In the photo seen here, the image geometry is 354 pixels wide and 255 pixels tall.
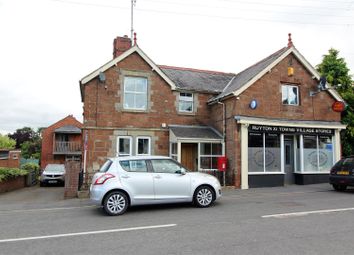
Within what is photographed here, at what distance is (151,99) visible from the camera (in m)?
17.3

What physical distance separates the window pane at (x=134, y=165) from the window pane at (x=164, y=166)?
0.32 meters

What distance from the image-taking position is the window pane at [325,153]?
58.4 feet

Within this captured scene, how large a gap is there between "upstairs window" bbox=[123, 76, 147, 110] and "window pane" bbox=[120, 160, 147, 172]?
761cm

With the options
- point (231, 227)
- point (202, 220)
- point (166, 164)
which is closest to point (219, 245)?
point (231, 227)

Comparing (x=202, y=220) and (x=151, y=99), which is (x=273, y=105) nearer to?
(x=151, y=99)

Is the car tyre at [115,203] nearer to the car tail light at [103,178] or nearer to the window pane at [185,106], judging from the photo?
the car tail light at [103,178]

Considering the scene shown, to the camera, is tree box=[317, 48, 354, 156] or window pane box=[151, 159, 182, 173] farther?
tree box=[317, 48, 354, 156]

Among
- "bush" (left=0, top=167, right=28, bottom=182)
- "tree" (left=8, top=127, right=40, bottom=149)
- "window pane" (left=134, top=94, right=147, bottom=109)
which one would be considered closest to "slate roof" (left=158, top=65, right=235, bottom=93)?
"window pane" (left=134, top=94, right=147, bottom=109)

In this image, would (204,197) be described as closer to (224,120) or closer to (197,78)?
(224,120)

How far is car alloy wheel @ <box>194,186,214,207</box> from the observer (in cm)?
1002

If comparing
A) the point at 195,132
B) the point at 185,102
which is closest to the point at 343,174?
the point at 195,132

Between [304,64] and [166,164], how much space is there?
1223 centimetres

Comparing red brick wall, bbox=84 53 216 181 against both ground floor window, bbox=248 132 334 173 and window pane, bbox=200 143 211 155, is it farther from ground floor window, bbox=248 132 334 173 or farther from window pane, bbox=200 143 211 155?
ground floor window, bbox=248 132 334 173

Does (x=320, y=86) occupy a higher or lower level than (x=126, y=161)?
higher
